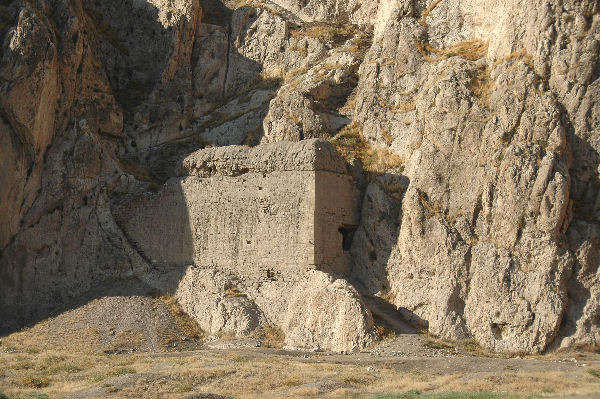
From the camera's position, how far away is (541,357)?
26.2m

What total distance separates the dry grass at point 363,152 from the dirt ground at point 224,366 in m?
6.51

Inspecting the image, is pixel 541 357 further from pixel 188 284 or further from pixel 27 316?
pixel 27 316

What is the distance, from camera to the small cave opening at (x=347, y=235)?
104 feet

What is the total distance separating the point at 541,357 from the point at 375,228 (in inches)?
288

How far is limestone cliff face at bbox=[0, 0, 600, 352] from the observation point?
91.9ft

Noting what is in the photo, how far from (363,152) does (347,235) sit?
3.35m

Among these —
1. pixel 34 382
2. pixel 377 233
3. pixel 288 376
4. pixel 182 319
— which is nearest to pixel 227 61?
pixel 377 233

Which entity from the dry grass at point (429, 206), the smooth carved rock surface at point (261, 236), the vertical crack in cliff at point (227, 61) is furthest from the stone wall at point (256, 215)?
the vertical crack in cliff at point (227, 61)

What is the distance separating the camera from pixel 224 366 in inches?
952

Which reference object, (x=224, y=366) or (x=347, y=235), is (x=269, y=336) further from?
(x=224, y=366)

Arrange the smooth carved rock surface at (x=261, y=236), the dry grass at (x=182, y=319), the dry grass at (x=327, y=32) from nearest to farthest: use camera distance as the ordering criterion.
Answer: the smooth carved rock surface at (x=261, y=236), the dry grass at (x=182, y=319), the dry grass at (x=327, y=32)

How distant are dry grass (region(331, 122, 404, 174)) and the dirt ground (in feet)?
21.3

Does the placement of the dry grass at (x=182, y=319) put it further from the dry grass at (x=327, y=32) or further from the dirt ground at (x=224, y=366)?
the dry grass at (x=327, y=32)

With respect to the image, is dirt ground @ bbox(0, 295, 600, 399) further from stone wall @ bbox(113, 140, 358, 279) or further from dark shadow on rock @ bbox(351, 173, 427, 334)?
dark shadow on rock @ bbox(351, 173, 427, 334)
